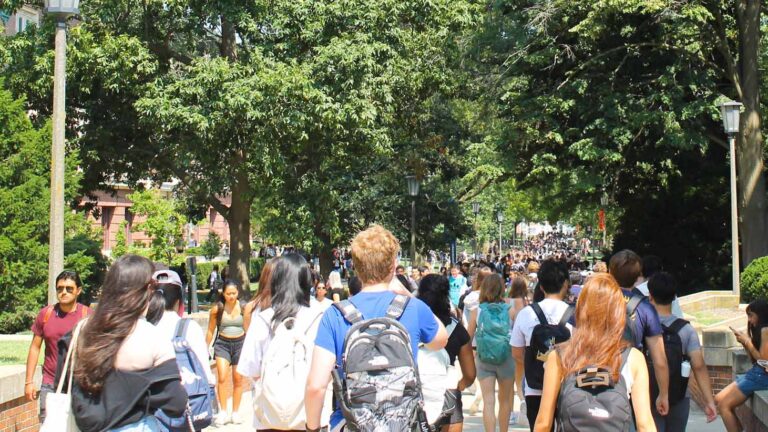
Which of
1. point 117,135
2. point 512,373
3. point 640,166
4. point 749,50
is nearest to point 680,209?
point 640,166

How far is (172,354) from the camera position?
465 centimetres

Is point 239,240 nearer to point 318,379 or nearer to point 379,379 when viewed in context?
point 318,379

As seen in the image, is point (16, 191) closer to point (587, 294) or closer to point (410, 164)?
point (410, 164)

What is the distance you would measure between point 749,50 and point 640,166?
448 cm

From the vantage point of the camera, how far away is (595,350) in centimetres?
461

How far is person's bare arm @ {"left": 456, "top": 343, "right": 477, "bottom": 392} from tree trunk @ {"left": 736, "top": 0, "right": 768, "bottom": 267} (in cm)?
2071

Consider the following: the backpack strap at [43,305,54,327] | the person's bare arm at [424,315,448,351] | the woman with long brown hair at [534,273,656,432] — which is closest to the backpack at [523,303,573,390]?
the person's bare arm at [424,315,448,351]

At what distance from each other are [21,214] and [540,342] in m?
16.4

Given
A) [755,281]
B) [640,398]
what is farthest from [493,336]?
[755,281]

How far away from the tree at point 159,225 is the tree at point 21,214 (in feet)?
28.1

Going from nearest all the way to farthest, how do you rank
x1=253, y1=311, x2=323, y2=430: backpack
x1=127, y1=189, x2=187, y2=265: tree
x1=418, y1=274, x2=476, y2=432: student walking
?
x1=253, y1=311, x2=323, y2=430: backpack → x1=418, y1=274, x2=476, y2=432: student walking → x1=127, y1=189, x2=187, y2=265: tree

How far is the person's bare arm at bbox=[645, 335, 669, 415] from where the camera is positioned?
6559 millimetres

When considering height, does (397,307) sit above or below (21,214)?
below

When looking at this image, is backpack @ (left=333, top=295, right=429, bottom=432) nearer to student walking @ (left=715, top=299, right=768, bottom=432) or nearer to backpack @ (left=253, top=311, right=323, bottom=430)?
backpack @ (left=253, top=311, right=323, bottom=430)
